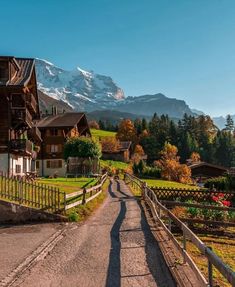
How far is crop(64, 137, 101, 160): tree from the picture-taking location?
61178 mm

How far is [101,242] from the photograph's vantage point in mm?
13484

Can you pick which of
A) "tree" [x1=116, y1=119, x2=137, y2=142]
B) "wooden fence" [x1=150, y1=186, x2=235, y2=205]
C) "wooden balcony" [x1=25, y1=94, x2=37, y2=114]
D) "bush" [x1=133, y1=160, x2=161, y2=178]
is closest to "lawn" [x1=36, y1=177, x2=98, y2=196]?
"wooden fence" [x1=150, y1=186, x2=235, y2=205]

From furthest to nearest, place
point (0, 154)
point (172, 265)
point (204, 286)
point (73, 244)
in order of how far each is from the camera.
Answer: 1. point (0, 154)
2. point (73, 244)
3. point (172, 265)
4. point (204, 286)

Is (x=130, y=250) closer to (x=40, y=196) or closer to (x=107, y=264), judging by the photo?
(x=107, y=264)

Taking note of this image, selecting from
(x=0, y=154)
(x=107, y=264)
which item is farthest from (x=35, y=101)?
(x=107, y=264)

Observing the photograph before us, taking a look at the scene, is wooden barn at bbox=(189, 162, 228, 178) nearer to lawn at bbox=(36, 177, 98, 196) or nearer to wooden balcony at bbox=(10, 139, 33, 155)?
lawn at bbox=(36, 177, 98, 196)

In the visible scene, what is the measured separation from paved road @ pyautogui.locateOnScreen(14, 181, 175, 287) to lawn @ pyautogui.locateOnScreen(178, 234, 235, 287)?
132 cm

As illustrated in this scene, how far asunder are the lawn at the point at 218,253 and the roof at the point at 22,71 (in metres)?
24.1

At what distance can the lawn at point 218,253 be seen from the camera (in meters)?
10.5

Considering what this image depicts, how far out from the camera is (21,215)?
Result: 1847 cm

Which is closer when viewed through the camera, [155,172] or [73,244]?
[73,244]

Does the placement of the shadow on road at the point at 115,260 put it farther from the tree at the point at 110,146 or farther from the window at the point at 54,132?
the tree at the point at 110,146

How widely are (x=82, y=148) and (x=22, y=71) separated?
24371mm

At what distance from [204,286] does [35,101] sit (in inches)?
1558
